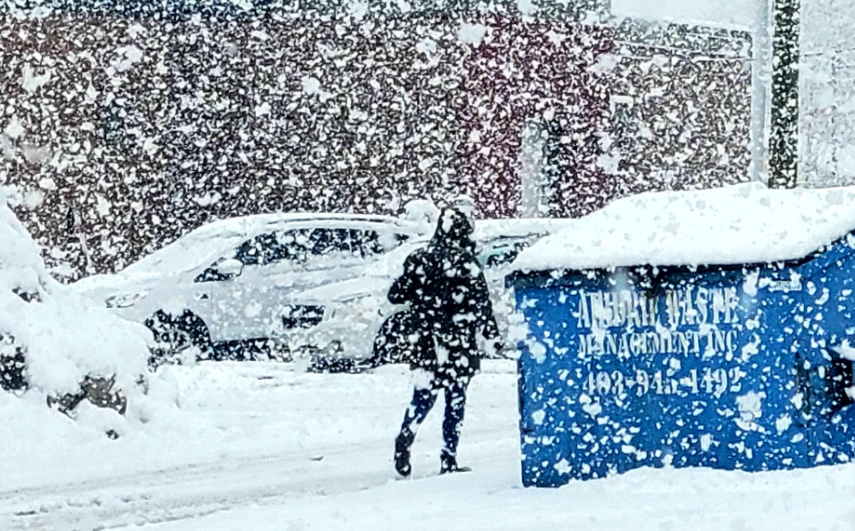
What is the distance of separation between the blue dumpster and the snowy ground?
16cm

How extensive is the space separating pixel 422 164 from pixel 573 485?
17.5m

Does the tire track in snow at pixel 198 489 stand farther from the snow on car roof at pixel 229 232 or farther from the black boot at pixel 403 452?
the snow on car roof at pixel 229 232

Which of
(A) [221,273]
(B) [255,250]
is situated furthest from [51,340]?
(B) [255,250]

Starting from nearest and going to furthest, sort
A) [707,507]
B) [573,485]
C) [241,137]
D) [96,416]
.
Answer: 1. [707,507]
2. [573,485]
3. [96,416]
4. [241,137]

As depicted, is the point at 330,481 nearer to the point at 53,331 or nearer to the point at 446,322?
the point at 446,322

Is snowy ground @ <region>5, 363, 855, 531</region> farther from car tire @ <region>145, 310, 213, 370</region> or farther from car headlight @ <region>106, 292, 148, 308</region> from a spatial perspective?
car headlight @ <region>106, 292, 148, 308</region>

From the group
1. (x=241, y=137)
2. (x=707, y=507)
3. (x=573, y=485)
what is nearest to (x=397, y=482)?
(x=573, y=485)

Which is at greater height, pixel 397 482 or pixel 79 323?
pixel 79 323

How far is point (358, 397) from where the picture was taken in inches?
512

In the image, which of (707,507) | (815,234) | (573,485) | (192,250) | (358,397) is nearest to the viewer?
(707,507)

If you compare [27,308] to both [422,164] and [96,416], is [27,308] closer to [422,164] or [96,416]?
[96,416]

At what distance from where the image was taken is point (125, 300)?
49.8ft

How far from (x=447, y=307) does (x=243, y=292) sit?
6285 millimetres

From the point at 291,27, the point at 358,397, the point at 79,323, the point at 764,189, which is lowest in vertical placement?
the point at 358,397
